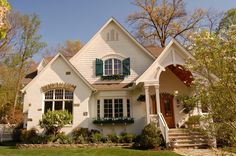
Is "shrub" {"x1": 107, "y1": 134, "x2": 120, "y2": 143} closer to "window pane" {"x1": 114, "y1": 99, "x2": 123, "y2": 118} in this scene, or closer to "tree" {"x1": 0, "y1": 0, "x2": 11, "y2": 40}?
"window pane" {"x1": 114, "y1": 99, "x2": 123, "y2": 118}

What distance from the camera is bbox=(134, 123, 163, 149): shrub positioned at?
39.8 ft

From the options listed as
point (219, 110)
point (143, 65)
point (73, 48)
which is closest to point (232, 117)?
point (219, 110)

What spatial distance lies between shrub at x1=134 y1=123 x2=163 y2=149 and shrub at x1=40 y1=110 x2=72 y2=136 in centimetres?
468

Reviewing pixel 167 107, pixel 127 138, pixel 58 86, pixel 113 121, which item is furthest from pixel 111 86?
pixel 167 107

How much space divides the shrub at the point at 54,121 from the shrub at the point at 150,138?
4.68m

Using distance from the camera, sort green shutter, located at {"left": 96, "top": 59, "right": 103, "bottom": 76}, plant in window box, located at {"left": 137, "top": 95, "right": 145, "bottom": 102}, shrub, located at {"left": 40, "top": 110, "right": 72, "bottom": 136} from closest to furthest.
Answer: shrub, located at {"left": 40, "top": 110, "right": 72, "bottom": 136} → plant in window box, located at {"left": 137, "top": 95, "right": 145, "bottom": 102} → green shutter, located at {"left": 96, "top": 59, "right": 103, "bottom": 76}

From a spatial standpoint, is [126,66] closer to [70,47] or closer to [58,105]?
[58,105]

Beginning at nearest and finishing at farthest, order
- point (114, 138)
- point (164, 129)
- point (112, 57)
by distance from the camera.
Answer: point (164, 129) → point (114, 138) → point (112, 57)

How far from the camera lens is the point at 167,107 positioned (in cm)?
1638

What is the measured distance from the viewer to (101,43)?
17.5 m

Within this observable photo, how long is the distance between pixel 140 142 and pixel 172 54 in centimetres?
563

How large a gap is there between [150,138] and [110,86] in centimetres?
524

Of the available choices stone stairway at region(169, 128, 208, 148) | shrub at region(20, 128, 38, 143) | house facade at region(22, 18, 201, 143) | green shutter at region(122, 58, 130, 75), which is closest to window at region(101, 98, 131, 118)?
house facade at region(22, 18, 201, 143)

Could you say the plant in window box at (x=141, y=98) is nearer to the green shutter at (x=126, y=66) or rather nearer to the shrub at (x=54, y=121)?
the green shutter at (x=126, y=66)
